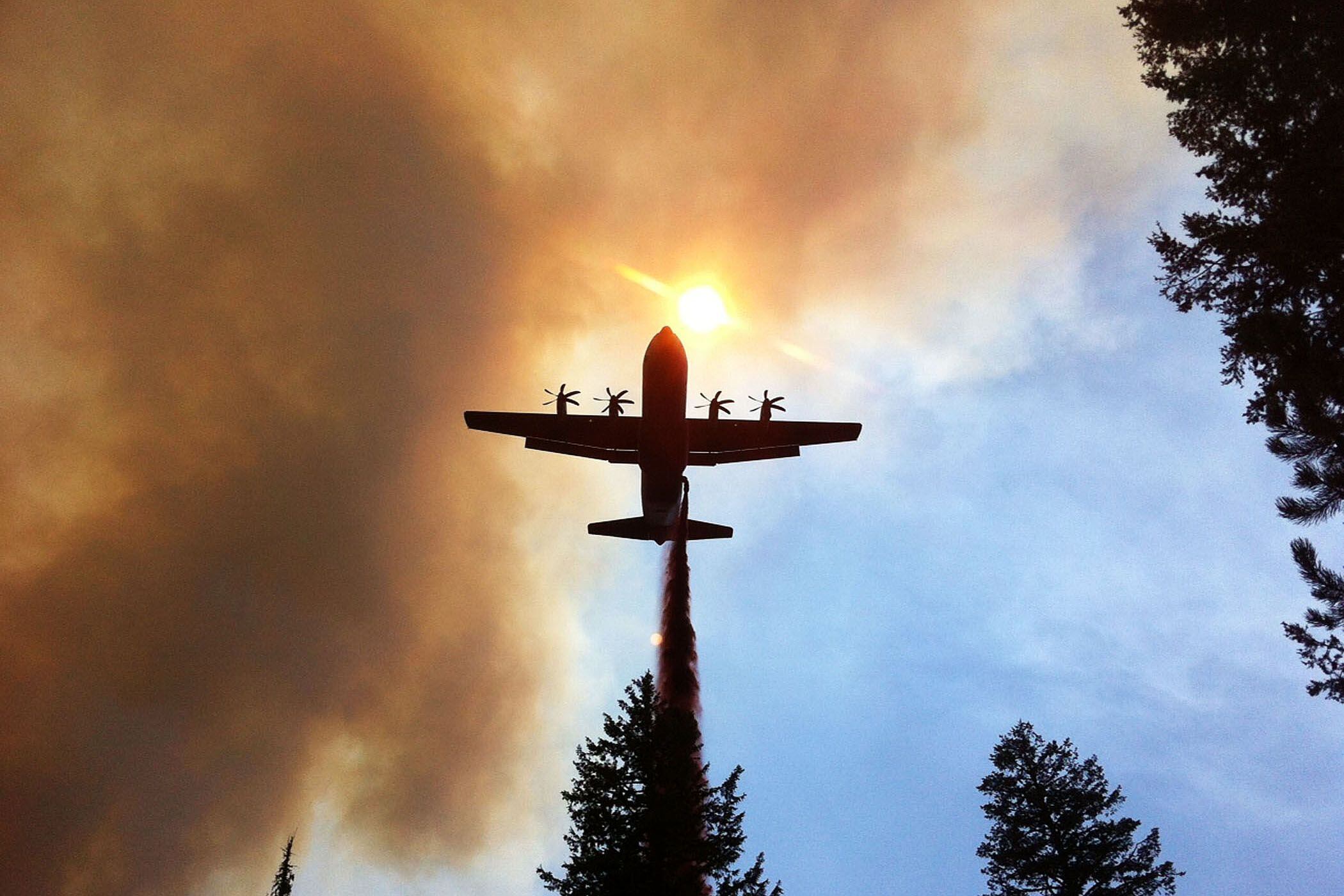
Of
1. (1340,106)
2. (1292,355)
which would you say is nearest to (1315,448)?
(1292,355)

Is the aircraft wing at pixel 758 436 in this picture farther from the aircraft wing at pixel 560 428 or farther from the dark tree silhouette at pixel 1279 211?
the dark tree silhouette at pixel 1279 211

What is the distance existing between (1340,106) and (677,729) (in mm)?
18333

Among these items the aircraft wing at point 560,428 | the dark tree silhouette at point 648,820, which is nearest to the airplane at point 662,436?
the aircraft wing at point 560,428

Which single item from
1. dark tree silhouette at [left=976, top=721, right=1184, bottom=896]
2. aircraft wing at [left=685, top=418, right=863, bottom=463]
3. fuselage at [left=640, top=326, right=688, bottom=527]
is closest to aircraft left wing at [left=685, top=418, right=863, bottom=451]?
aircraft wing at [left=685, top=418, right=863, bottom=463]

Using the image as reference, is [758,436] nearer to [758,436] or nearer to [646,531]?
[758,436]

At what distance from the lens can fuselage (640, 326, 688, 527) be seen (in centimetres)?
3036

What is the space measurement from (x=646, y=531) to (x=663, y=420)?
786 centimetres

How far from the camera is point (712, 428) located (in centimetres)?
3516

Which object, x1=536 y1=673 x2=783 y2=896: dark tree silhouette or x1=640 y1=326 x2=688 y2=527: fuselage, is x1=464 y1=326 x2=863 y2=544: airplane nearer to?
x1=640 y1=326 x2=688 y2=527: fuselage

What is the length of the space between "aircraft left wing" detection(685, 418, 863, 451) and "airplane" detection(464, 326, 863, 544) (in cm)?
3

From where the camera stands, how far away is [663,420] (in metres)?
30.9

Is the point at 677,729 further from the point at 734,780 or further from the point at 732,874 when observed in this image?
the point at 732,874

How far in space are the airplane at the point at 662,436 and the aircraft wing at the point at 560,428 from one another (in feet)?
0.10

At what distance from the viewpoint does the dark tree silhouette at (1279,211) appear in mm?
10055
